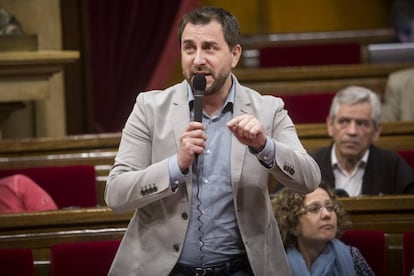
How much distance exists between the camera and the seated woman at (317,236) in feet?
8.74

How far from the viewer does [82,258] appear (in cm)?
262

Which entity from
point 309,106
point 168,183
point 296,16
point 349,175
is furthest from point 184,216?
point 296,16

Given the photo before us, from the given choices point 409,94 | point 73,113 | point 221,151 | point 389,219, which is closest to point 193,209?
point 221,151

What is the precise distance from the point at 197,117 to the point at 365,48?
384 centimetres

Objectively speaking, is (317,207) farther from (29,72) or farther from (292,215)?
(29,72)

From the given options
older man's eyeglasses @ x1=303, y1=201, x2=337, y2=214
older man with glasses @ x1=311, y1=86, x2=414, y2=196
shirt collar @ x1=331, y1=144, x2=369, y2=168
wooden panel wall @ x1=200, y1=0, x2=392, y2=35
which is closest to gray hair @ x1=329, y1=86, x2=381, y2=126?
older man with glasses @ x1=311, y1=86, x2=414, y2=196

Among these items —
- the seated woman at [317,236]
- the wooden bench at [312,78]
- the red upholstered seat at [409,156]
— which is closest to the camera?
the seated woman at [317,236]

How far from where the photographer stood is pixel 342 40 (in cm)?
609

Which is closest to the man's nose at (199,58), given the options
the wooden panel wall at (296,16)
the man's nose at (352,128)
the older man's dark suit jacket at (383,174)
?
the older man's dark suit jacket at (383,174)

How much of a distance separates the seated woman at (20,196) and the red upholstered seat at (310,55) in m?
2.71

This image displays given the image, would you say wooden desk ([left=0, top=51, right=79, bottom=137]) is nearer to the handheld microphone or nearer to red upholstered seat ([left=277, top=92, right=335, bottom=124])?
red upholstered seat ([left=277, top=92, right=335, bottom=124])

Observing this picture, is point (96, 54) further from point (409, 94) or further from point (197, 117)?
point (197, 117)

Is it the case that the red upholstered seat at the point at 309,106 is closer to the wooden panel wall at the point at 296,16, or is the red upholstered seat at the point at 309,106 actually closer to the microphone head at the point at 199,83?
the wooden panel wall at the point at 296,16

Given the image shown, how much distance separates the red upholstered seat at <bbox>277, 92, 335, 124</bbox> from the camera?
4.61 m
